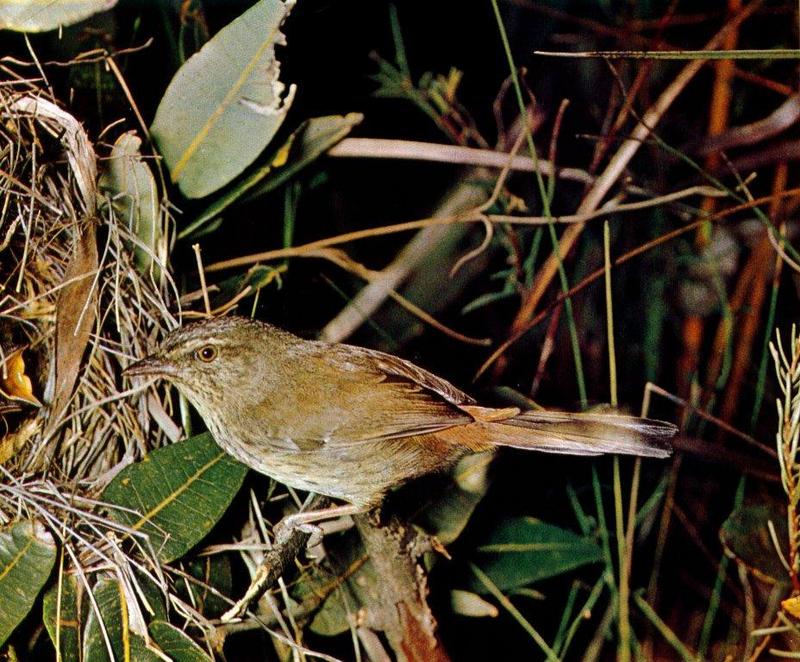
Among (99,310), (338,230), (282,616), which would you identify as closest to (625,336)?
(338,230)

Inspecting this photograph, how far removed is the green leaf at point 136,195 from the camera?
2262 mm

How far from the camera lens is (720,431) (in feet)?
12.6

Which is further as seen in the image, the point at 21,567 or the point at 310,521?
the point at 310,521

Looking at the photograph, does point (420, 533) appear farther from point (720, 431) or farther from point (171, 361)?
point (720, 431)

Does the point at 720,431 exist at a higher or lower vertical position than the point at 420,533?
lower

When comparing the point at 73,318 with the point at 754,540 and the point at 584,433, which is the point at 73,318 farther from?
the point at 754,540

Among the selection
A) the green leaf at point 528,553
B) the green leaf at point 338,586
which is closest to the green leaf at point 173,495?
the green leaf at point 338,586

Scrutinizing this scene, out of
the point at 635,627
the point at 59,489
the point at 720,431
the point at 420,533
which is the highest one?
the point at 59,489

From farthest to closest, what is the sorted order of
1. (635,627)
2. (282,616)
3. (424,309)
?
(635,627)
(424,309)
(282,616)

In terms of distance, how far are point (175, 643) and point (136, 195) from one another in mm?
1135

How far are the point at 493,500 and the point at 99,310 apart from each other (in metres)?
1.56

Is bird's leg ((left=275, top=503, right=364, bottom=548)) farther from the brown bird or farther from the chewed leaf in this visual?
the chewed leaf

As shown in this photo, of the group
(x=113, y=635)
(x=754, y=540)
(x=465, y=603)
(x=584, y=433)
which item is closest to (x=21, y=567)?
(x=113, y=635)

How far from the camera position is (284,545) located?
2203 millimetres
